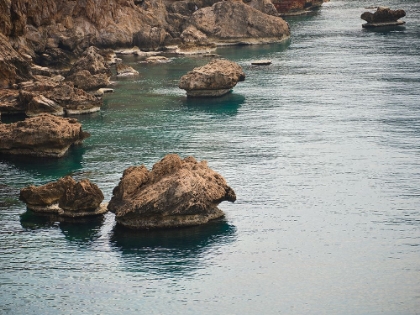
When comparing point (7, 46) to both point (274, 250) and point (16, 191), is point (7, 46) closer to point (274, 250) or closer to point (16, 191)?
point (16, 191)

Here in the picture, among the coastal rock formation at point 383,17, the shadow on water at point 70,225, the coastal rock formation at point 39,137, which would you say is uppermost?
the coastal rock formation at point 383,17

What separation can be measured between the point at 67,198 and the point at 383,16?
429 ft

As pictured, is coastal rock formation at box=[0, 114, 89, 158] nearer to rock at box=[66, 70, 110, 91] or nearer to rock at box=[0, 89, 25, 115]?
rock at box=[0, 89, 25, 115]

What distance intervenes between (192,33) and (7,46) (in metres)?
56.8

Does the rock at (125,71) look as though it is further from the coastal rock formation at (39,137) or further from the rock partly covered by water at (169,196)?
the rock partly covered by water at (169,196)

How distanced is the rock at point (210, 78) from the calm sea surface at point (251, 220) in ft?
6.90

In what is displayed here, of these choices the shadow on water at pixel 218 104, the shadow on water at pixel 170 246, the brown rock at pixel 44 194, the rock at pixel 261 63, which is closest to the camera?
the shadow on water at pixel 170 246

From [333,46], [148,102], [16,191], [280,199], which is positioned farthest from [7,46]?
[333,46]

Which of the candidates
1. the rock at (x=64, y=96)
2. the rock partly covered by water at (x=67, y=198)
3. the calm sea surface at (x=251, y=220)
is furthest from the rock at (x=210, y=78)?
the rock partly covered by water at (x=67, y=198)

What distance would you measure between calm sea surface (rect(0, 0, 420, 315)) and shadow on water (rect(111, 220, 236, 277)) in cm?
12

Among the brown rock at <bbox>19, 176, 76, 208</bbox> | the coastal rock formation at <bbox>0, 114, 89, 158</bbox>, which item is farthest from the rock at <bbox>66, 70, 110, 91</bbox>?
the brown rock at <bbox>19, 176, 76, 208</bbox>

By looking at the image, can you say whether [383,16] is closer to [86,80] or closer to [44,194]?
[86,80]

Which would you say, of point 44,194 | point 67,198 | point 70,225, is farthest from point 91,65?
point 70,225

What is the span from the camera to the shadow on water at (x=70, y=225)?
57.6m
